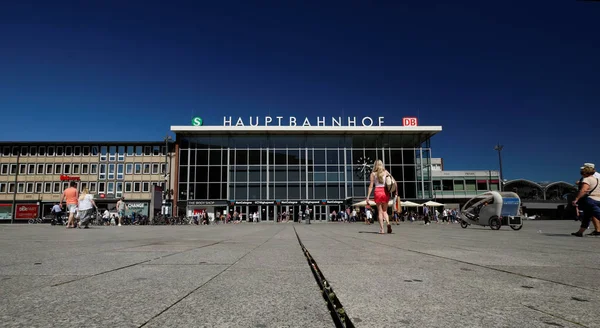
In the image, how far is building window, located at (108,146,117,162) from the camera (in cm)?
6034

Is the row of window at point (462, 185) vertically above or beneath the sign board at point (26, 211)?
above

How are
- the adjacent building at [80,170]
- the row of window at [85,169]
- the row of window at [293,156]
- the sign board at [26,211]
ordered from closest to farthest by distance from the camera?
the row of window at [293,156] → the sign board at [26,211] → the adjacent building at [80,170] → the row of window at [85,169]

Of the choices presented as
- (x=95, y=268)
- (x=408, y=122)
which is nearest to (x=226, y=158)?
(x=408, y=122)

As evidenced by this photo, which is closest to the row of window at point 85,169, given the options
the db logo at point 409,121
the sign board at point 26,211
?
the sign board at point 26,211

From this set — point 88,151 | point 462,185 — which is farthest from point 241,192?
point 462,185

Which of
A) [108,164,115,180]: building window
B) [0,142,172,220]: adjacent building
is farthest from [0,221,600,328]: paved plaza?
[108,164,115,180]: building window

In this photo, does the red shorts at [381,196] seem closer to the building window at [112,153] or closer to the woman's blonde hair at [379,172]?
the woman's blonde hair at [379,172]

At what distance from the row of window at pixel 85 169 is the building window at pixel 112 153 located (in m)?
0.97

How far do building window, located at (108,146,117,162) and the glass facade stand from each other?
1436cm

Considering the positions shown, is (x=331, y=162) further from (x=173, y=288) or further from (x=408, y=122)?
(x=173, y=288)

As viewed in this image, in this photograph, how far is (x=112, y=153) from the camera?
60.5 meters

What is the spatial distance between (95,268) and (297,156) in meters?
50.0

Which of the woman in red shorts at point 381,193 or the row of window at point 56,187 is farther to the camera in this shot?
the row of window at point 56,187

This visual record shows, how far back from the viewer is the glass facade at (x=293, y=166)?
52000 millimetres
